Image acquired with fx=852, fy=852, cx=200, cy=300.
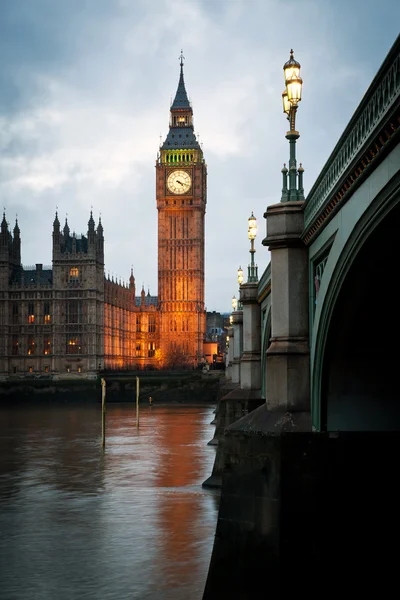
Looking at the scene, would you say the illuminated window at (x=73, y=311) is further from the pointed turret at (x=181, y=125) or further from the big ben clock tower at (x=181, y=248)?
the pointed turret at (x=181, y=125)

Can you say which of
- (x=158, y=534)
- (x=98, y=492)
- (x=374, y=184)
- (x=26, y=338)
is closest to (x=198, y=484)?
(x=98, y=492)

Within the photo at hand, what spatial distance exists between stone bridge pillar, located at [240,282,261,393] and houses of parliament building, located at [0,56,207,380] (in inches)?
4001

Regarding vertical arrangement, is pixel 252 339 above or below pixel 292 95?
below

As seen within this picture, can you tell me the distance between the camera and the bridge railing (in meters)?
8.46

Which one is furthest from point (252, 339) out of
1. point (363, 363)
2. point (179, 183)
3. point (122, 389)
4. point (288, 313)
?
point (179, 183)

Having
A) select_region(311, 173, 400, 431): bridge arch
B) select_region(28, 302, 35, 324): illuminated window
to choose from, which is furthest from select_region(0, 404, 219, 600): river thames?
select_region(28, 302, 35, 324): illuminated window

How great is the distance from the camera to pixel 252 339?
30250 mm

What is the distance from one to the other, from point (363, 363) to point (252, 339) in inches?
617

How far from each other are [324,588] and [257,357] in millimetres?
17169

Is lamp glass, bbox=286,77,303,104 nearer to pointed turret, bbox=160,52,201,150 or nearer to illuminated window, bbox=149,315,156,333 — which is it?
illuminated window, bbox=149,315,156,333

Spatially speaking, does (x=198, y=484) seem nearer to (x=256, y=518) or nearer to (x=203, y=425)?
(x=256, y=518)

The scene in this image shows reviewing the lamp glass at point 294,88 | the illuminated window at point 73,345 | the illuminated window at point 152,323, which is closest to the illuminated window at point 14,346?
the illuminated window at point 73,345

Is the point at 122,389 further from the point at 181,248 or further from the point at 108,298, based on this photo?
the point at 181,248

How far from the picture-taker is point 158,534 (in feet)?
78.5
